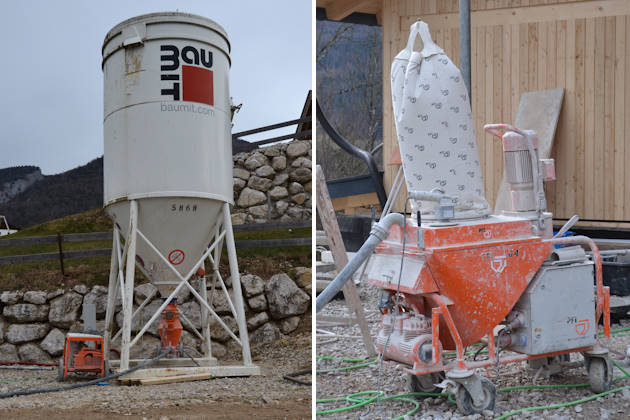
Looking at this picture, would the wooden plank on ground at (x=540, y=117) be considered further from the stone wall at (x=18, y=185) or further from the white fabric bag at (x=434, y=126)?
the stone wall at (x=18, y=185)

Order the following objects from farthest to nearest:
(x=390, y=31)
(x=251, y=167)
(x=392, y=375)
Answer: (x=251, y=167)
(x=390, y=31)
(x=392, y=375)

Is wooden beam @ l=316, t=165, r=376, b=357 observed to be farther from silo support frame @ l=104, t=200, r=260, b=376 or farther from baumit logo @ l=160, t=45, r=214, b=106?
baumit logo @ l=160, t=45, r=214, b=106

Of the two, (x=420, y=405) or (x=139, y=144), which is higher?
(x=139, y=144)

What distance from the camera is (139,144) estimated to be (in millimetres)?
7113

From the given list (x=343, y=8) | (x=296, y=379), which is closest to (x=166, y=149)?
(x=296, y=379)

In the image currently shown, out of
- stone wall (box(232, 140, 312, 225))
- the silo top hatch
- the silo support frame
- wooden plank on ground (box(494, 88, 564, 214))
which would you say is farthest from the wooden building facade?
stone wall (box(232, 140, 312, 225))

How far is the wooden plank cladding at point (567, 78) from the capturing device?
744 cm

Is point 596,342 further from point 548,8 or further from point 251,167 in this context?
point 251,167

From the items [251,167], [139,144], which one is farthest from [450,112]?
[251,167]

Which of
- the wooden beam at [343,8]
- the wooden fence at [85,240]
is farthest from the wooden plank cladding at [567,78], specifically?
the wooden fence at [85,240]

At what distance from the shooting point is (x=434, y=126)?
165 inches

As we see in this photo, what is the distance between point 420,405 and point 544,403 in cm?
87

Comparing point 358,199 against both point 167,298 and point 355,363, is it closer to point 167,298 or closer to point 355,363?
point 167,298

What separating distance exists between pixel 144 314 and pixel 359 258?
671cm
